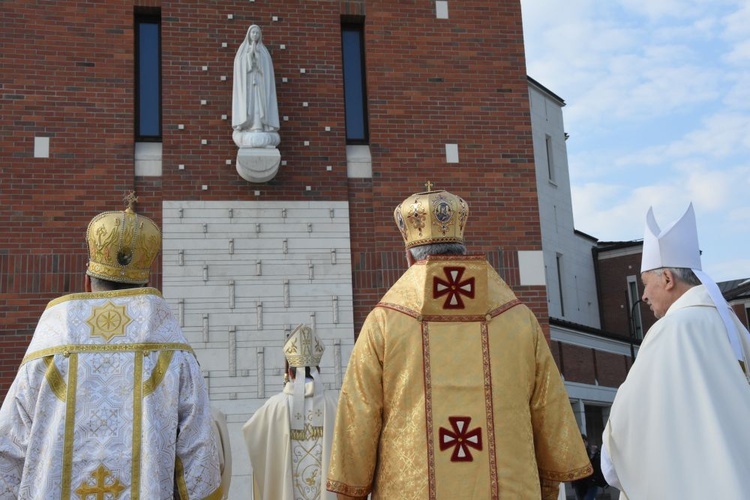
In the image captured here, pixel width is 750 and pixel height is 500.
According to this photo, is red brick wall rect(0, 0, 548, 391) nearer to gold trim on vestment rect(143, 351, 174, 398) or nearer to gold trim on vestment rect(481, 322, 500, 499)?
gold trim on vestment rect(143, 351, 174, 398)

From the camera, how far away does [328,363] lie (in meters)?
11.3

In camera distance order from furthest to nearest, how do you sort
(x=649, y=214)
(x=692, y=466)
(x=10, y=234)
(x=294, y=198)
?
1. (x=294, y=198)
2. (x=10, y=234)
3. (x=649, y=214)
4. (x=692, y=466)

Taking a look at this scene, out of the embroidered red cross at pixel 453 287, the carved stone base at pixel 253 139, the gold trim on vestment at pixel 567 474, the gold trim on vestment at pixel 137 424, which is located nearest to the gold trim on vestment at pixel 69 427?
the gold trim on vestment at pixel 137 424

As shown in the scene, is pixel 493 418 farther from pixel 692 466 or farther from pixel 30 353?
pixel 30 353

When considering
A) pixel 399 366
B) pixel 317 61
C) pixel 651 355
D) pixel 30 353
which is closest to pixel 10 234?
pixel 317 61

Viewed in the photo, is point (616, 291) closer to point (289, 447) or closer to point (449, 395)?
point (289, 447)

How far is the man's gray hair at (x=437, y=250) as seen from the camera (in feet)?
16.8

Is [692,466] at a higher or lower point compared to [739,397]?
lower

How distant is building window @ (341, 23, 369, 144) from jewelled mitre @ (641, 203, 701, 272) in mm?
7124

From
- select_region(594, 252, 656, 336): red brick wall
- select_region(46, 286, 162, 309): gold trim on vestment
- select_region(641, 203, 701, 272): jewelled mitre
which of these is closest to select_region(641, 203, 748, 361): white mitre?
select_region(641, 203, 701, 272): jewelled mitre

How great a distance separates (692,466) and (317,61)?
8.45 m

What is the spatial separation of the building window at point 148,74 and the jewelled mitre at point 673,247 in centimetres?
760

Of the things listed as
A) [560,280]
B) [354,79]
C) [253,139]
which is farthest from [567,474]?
[560,280]

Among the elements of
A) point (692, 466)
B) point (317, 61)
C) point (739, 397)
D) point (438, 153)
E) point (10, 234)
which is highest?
point (317, 61)
